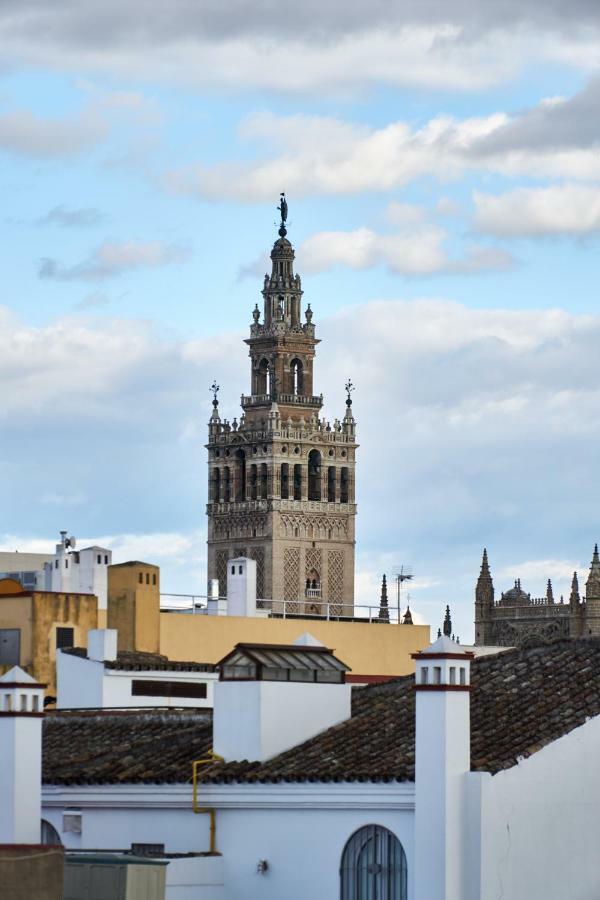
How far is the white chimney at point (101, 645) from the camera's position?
1909 inches

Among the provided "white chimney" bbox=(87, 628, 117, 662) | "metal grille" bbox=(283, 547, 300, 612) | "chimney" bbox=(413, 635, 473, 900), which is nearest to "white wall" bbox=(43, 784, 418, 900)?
"chimney" bbox=(413, 635, 473, 900)

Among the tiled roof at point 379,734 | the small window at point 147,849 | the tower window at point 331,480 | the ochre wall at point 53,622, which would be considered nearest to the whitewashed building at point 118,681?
the ochre wall at point 53,622

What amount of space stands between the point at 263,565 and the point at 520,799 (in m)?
157

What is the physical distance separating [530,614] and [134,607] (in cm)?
11626

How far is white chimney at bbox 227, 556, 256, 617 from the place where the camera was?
233ft

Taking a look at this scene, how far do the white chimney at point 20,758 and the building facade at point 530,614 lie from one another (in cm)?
13342

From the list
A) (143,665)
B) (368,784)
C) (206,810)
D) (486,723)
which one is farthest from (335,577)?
(368,784)

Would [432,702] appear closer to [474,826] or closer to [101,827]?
[474,826]

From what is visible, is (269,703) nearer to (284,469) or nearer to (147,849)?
(147,849)

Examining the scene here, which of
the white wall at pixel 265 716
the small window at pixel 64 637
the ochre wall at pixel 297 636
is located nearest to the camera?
the white wall at pixel 265 716

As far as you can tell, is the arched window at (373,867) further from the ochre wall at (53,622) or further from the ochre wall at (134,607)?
the ochre wall at (134,607)

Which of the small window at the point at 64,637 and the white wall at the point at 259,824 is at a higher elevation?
the small window at the point at 64,637

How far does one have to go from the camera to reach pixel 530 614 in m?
177

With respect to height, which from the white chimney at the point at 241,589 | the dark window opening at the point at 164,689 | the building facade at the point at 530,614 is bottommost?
the dark window opening at the point at 164,689
